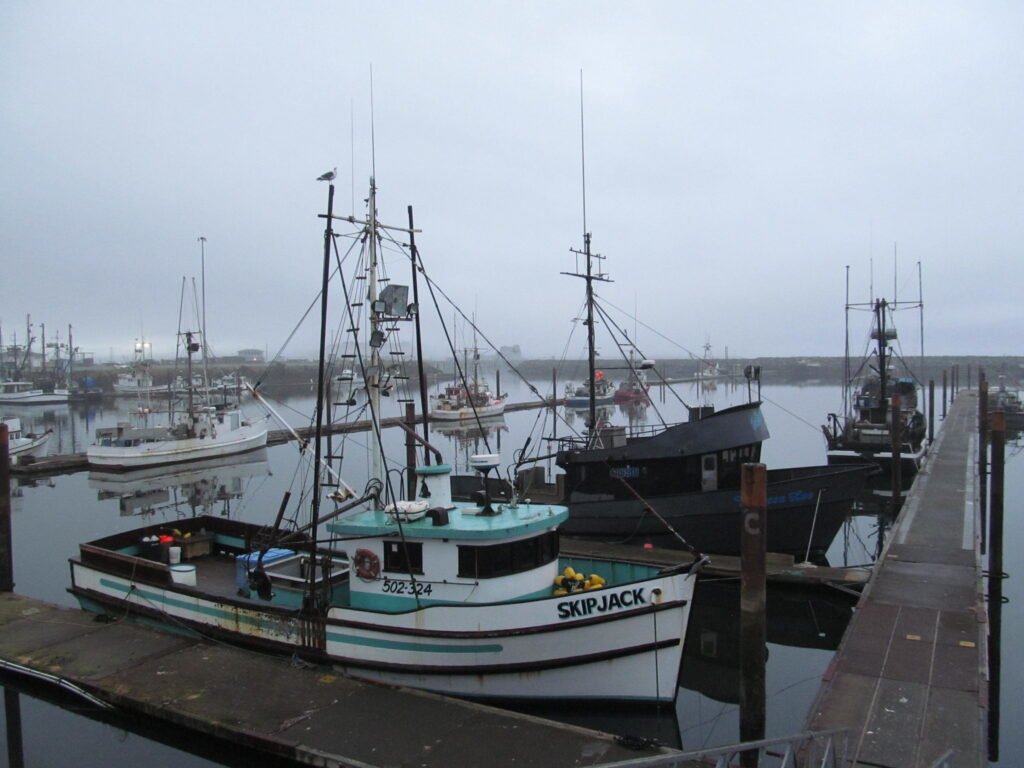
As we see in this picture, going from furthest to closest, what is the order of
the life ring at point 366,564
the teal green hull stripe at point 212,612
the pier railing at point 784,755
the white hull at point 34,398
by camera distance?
1. the white hull at point 34,398
2. the teal green hull stripe at point 212,612
3. the life ring at point 366,564
4. the pier railing at point 784,755

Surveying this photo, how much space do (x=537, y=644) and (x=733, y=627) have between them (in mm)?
6075

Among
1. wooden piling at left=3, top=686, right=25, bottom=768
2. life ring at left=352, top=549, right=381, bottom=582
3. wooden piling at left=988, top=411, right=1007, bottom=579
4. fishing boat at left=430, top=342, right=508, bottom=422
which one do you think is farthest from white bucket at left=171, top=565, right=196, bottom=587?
fishing boat at left=430, top=342, right=508, bottom=422

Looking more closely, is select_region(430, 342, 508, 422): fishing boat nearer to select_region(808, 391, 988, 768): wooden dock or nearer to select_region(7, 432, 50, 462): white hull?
select_region(7, 432, 50, 462): white hull

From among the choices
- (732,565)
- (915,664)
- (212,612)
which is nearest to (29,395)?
(212,612)

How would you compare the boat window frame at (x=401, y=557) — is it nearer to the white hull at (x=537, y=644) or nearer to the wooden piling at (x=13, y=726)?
the white hull at (x=537, y=644)

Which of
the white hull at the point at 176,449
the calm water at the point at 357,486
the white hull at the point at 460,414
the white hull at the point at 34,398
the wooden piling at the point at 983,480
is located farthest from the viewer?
the white hull at the point at 34,398

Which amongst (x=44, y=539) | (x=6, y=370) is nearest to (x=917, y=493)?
(x=44, y=539)

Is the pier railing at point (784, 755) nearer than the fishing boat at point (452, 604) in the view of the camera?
Yes

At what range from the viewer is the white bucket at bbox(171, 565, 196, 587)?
12555mm

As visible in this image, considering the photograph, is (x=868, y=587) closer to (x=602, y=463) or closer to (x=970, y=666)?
(x=970, y=666)

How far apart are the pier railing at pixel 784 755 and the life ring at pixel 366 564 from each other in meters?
5.33

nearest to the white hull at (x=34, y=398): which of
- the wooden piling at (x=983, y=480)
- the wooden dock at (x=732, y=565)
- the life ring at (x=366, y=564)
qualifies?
the wooden dock at (x=732, y=565)

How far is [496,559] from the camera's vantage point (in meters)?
10.5

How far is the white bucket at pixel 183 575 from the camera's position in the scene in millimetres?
12555
